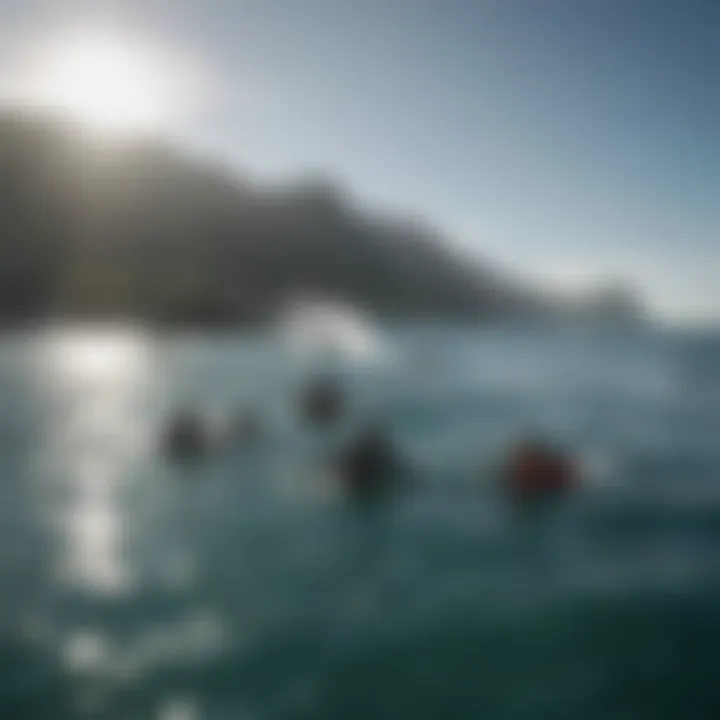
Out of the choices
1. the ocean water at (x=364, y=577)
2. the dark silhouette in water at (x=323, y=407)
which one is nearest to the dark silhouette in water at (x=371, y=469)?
the ocean water at (x=364, y=577)

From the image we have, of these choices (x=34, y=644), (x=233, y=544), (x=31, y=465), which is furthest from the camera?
(x=31, y=465)

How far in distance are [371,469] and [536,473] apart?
508cm

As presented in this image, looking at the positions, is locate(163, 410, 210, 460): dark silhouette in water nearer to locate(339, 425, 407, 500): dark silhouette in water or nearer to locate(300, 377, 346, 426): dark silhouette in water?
locate(300, 377, 346, 426): dark silhouette in water

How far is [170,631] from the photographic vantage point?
13336 mm

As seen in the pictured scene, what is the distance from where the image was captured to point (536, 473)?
74.0 feet

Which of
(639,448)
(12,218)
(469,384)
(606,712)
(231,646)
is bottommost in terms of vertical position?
(606,712)

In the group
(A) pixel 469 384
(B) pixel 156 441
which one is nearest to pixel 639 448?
(A) pixel 469 384

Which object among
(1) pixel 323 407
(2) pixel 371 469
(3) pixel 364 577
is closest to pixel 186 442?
(1) pixel 323 407

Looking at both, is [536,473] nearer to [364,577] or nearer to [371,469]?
[371,469]

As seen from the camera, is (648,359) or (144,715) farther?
(648,359)

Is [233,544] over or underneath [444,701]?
over

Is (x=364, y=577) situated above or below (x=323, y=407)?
below

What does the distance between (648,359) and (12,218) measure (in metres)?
54.7

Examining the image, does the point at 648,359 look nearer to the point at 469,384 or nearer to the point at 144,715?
the point at 469,384
